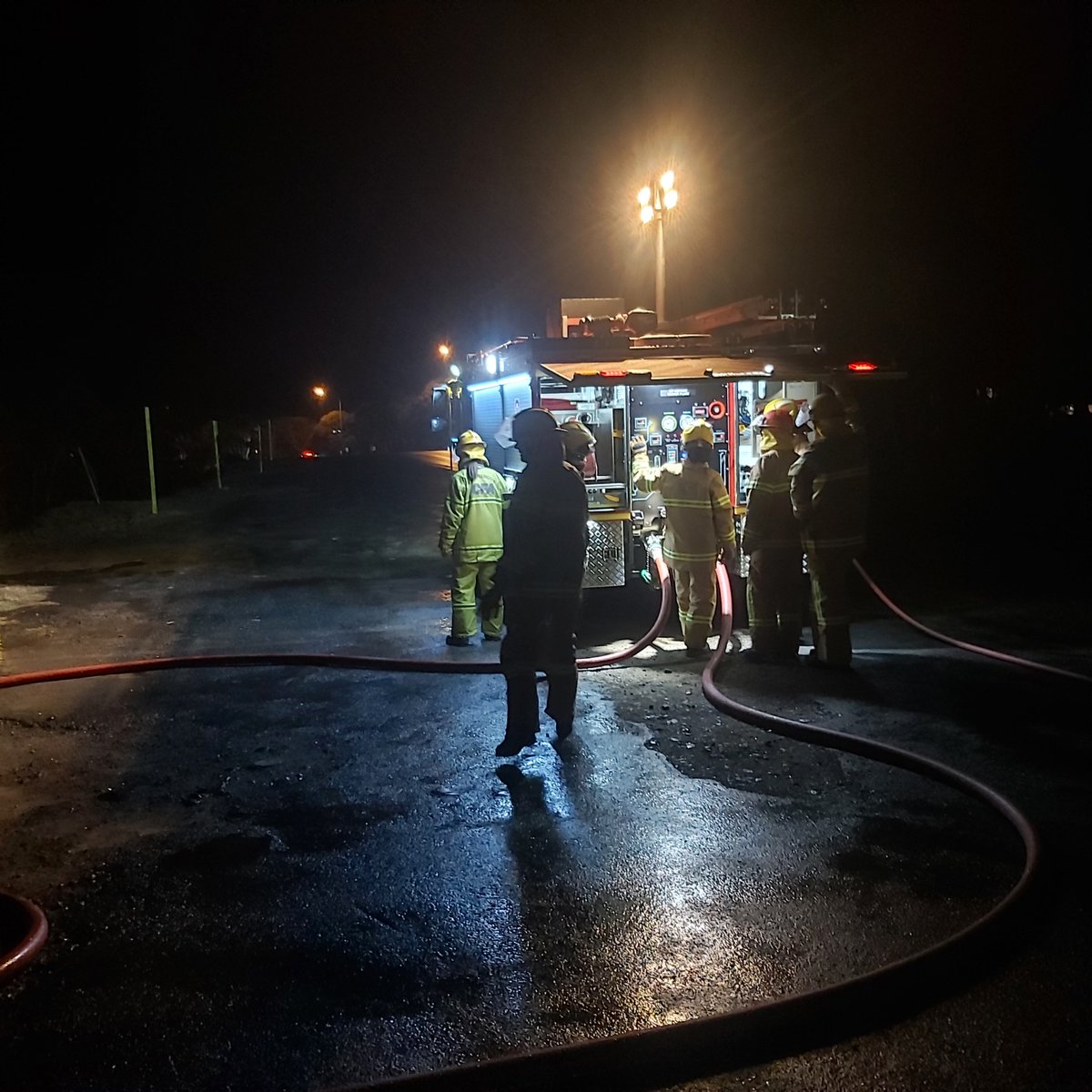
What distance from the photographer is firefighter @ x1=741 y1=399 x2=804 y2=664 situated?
7199 millimetres

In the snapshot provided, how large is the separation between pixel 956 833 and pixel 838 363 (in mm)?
5692

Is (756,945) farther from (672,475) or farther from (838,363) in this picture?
(838,363)

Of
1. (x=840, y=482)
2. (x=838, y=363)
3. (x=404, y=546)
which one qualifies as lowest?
(x=404, y=546)

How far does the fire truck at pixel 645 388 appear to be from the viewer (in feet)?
28.3

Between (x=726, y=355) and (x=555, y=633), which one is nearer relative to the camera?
(x=555, y=633)

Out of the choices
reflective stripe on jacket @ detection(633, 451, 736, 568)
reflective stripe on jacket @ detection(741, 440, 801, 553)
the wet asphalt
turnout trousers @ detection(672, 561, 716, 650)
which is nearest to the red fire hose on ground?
the wet asphalt

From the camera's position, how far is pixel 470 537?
7961mm

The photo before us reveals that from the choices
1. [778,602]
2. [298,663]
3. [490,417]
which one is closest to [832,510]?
[778,602]

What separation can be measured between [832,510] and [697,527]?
1124 mm

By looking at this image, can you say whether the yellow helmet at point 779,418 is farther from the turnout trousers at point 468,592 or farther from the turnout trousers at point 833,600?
the turnout trousers at point 468,592

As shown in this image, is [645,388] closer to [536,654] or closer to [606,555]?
[606,555]

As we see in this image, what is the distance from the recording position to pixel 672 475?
301 inches

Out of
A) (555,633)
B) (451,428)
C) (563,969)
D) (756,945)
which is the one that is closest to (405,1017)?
(563,969)

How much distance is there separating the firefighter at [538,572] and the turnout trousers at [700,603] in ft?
7.50
